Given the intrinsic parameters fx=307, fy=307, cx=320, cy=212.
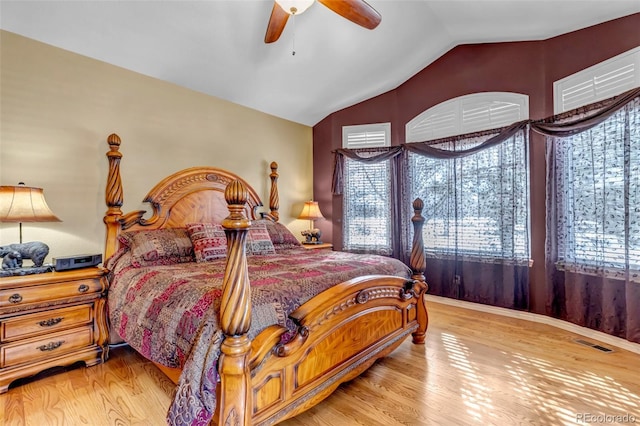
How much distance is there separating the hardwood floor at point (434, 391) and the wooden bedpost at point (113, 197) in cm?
96

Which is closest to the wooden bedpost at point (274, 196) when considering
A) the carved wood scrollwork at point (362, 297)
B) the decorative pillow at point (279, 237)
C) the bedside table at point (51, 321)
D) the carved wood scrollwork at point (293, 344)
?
the decorative pillow at point (279, 237)

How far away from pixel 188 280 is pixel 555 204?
11.2 ft

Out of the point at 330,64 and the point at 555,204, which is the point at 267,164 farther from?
the point at 555,204

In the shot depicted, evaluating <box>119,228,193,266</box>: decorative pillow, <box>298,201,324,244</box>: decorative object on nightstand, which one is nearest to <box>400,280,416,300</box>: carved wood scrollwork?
<box>119,228,193,266</box>: decorative pillow

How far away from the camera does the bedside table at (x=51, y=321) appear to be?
1982 millimetres

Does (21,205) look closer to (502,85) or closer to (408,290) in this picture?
(408,290)

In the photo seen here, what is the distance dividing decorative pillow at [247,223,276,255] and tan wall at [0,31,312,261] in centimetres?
113

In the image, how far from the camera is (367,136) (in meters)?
4.52

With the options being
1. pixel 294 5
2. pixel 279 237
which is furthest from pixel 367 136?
pixel 294 5

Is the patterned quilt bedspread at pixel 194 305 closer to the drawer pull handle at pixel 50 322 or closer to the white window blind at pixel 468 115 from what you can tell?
the drawer pull handle at pixel 50 322

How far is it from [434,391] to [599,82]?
305 cm

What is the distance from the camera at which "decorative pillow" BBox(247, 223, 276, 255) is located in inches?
117

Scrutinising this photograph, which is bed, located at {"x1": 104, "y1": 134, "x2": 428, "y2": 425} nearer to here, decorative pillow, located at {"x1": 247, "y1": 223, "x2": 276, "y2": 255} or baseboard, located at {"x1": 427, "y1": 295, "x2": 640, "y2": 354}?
decorative pillow, located at {"x1": 247, "y1": 223, "x2": 276, "y2": 255}

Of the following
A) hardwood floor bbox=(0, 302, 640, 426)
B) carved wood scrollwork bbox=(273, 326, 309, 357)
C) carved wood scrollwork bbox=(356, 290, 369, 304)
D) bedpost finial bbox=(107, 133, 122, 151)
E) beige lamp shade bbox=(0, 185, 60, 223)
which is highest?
bedpost finial bbox=(107, 133, 122, 151)
